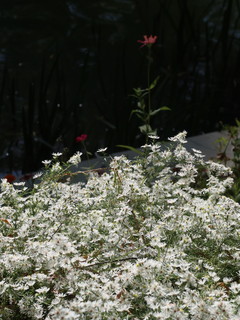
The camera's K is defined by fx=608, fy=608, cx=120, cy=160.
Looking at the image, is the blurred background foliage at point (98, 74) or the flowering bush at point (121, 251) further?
the blurred background foliage at point (98, 74)

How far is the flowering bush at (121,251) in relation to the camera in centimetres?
169

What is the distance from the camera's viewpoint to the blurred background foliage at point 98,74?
386cm

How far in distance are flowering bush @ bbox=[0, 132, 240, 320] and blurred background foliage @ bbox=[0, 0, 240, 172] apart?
89 cm

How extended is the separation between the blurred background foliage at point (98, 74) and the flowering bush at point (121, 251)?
89 centimetres

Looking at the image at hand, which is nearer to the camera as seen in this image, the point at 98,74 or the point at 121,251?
the point at 121,251

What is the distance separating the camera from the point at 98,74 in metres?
4.64

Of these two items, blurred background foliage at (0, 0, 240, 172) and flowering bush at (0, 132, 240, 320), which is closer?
flowering bush at (0, 132, 240, 320)

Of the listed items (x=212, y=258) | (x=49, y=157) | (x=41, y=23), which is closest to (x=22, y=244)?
(x=212, y=258)

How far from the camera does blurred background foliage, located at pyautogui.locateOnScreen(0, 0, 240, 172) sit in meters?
3.86

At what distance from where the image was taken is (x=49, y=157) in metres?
3.84

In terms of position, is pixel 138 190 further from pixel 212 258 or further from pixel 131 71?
pixel 131 71

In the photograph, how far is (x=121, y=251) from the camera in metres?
2.00

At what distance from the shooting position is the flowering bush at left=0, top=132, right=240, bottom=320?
1.69 metres

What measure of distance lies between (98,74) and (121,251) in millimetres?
2809
